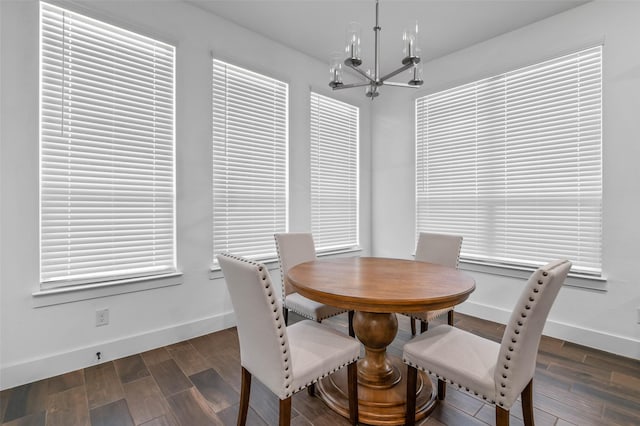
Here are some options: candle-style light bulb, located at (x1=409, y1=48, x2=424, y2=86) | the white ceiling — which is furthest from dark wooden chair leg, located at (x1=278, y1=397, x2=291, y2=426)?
the white ceiling

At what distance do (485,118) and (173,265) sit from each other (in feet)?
11.3

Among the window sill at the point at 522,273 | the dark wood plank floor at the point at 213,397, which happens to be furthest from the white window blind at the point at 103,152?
the window sill at the point at 522,273

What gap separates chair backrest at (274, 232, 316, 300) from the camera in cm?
254

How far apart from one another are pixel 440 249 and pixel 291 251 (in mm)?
1295

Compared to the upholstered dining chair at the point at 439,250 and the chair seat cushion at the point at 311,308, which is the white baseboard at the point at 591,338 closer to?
the upholstered dining chair at the point at 439,250

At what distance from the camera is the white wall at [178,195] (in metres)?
1.94

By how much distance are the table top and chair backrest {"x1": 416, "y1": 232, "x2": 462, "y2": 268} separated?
1.44 ft

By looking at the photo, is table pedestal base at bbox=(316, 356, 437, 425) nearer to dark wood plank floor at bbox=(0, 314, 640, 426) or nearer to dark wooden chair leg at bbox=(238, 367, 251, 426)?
dark wood plank floor at bbox=(0, 314, 640, 426)

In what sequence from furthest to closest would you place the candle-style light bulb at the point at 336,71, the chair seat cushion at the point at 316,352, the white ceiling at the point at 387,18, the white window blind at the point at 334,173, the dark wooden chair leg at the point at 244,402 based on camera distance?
the white window blind at the point at 334,173, the white ceiling at the point at 387,18, the candle-style light bulb at the point at 336,71, the dark wooden chair leg at the point at 244,402, the chair seat cushion at the point at 316,352

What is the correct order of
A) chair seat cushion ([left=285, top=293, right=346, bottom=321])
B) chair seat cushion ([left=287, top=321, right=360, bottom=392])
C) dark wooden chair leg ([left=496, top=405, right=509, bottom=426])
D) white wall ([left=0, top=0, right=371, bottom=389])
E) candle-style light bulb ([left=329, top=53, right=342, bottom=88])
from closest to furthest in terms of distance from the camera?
1. dark wooden chair leg ([left=496, top=405, right=509, bottom=426])
2. chair seat cushion ([left=287, top=321, right=360, bottom=392])
3. white wall ([left=0, top=0, right=371, bottom=389])
4. candle-style light bulb ([left=329, top=53, right=342, bottom=88])
5. chair seat cushion ([left=285, top=293, right=346, bottom=321])

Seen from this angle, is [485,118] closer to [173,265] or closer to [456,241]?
[456,241]

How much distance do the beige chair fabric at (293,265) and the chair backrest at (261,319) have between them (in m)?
0.82

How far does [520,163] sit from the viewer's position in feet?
9.75

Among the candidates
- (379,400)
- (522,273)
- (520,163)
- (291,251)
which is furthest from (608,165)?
(291,251)
